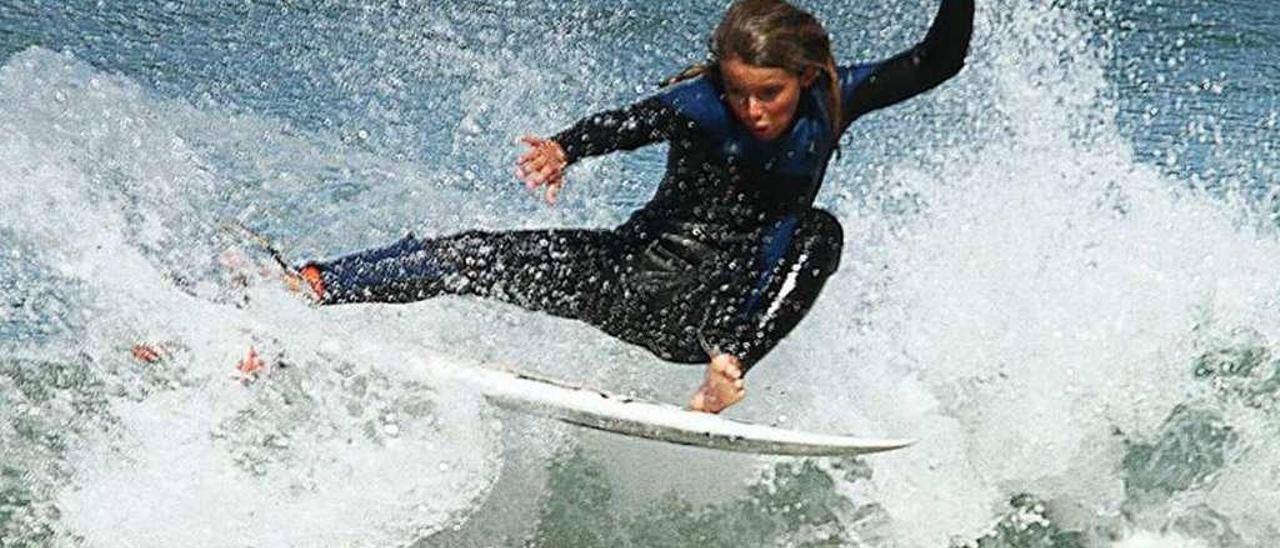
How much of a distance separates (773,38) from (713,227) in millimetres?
495

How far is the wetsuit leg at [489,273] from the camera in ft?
14.1

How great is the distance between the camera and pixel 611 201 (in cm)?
686

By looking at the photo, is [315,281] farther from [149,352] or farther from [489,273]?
[149,352]

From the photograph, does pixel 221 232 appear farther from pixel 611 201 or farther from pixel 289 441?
pixel 611 201

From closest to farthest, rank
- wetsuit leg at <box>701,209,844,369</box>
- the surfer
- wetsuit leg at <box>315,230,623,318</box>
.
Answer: the surfer, wetsuit leg at <box>701,209,844,369</box>, wetsuit leg at <box>315,230,623,318</box>

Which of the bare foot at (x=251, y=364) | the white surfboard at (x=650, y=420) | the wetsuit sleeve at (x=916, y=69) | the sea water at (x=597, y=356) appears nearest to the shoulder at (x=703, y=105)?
the wetsuit sleeve at (x=916, y=69)

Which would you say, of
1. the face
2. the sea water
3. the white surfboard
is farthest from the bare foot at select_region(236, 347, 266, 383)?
the face

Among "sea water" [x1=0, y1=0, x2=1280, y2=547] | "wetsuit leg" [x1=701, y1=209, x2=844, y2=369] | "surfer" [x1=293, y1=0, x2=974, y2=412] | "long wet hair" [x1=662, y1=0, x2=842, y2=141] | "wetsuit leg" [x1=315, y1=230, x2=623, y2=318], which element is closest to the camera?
"long wet hair" [x1=662, y1=0, x2=842, y2=141]

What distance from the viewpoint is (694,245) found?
4281 millimetres

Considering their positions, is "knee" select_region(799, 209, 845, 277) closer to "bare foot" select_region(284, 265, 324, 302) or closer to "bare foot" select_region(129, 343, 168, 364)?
"bare foot" select_region(284, 265, 324, 302)

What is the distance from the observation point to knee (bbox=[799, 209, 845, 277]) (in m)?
4.24

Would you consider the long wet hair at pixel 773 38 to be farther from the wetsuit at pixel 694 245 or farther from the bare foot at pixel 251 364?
the bare foot at pixel 251 364

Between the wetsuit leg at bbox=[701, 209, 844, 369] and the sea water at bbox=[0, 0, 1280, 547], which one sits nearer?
the wetsuit leg at bbox=[701, 209, 844, 369]

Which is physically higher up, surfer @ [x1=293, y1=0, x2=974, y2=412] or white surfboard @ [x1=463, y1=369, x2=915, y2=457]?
surfer @ [x1=293, y1=0, x2=974, y2=412]
